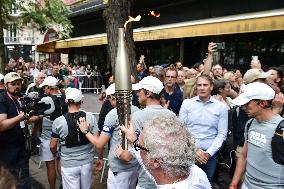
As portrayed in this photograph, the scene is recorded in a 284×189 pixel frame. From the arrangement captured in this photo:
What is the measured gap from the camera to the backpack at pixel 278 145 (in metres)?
2.87

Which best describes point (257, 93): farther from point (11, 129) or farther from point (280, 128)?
point (11, 129)

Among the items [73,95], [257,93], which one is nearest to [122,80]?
[257,93]

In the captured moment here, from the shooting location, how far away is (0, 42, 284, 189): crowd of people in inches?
70.9

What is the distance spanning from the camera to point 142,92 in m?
3.58

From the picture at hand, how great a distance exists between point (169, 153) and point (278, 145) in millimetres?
1493

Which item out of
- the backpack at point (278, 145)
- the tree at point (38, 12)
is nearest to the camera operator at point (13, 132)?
the backpack at point (278, 145)

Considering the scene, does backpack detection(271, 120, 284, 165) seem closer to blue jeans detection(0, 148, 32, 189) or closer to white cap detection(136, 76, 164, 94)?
white cap detection(136, 76, 164, 94)

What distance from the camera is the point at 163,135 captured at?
1.75 m

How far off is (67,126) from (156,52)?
12.9m

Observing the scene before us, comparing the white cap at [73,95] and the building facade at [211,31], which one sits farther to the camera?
the building facade at [211,31]

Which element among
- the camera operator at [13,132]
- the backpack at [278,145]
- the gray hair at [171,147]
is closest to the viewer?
the gray hair at [171,147]

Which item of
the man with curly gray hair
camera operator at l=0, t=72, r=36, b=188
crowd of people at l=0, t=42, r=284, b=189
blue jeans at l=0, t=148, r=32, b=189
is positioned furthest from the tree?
the man with curly gray hair

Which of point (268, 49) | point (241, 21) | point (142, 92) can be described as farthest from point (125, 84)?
point (268, 49)

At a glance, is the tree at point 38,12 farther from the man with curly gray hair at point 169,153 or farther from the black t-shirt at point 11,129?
the man with curly gray hair at point 169,153
